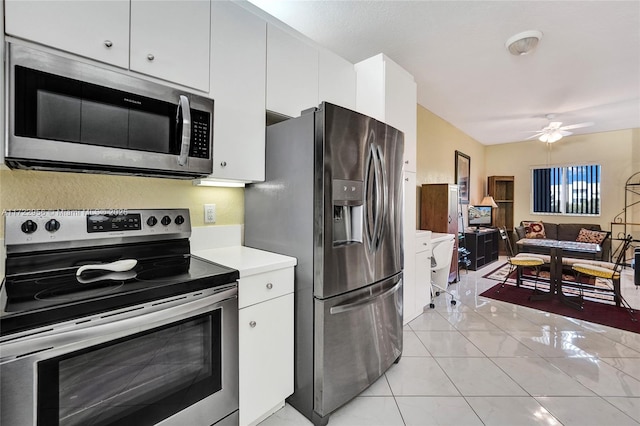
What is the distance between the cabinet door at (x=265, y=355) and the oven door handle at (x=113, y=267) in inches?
22.0

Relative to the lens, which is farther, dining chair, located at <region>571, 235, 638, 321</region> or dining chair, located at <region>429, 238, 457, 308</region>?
dining chair, located at <region>429, 238, 457, 308</region>

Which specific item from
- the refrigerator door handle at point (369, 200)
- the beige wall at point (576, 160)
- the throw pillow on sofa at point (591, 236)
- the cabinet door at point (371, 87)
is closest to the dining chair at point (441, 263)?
the cabinet door at point (371, 87)

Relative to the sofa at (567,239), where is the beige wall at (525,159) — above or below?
above

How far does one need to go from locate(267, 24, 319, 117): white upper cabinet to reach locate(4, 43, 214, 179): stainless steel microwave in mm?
521

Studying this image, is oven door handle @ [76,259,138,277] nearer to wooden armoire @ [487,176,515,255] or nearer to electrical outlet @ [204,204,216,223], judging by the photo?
electrical outlet @ [204,204,216,223]

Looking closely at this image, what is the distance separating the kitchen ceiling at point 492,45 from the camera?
7.60 ft

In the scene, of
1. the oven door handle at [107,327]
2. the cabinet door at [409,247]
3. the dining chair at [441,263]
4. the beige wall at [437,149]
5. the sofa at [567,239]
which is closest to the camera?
the oven door handle at [107,327]

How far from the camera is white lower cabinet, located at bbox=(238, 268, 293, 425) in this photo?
1504mm

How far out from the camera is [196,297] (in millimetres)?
1287

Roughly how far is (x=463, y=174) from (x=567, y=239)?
2751mm

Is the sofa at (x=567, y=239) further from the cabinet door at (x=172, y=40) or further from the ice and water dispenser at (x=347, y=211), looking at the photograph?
the cabinet door at (x=172, y=40)

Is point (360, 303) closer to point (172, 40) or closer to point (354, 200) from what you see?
point (354, 200)

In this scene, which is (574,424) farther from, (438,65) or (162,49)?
(438,65)

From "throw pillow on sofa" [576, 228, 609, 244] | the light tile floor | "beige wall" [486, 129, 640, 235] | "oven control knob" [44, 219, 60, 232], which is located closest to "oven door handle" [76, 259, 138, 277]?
"oven control knob" [44, 219, 60, 232]
